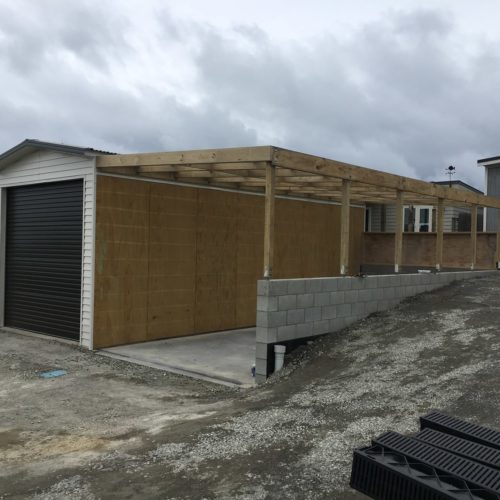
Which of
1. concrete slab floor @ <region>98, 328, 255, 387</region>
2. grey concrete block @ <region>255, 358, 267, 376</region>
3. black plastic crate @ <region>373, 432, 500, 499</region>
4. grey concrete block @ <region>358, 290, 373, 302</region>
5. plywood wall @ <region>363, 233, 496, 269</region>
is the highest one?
plywood wall @ <region>363, 233, 496, 269</region>

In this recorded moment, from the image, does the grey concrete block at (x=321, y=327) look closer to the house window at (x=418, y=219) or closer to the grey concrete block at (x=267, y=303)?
the grey concrete block at (x=267, y=303)

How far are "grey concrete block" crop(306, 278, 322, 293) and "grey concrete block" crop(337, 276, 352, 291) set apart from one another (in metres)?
0.59

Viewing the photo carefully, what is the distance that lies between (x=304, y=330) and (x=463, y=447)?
5286mm

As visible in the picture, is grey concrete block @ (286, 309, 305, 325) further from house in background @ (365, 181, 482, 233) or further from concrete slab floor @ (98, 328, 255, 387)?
house in background @ (365, 181, 482, 233)

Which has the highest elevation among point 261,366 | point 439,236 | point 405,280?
point 439,236

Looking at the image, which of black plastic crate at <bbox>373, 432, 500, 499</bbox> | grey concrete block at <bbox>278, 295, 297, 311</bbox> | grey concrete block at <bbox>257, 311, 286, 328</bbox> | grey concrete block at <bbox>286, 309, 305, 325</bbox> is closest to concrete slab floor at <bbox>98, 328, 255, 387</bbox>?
grey concrete block at <bbox>257, 311, 286, 328</bbox>

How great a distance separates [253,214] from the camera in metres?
12.5

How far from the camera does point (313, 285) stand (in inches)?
317

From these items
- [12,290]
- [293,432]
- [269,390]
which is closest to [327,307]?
[269,390]

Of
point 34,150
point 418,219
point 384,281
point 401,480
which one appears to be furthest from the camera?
point 418,219

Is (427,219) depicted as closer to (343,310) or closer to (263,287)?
(343,310)

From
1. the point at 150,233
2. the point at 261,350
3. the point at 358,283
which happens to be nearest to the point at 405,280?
the point at 358,283

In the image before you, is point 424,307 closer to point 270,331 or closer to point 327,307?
point 327,307

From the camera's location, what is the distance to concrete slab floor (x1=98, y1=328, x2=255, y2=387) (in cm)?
796
